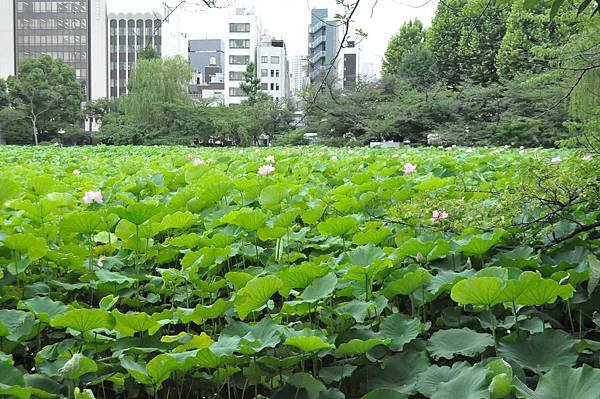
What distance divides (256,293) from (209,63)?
64358 mm

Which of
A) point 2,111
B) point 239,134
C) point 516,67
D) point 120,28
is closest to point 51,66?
point 2,111

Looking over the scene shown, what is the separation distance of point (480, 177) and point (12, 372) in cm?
224

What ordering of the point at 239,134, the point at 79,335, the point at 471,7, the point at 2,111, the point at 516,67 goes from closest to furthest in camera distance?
the point at 79,335 → the point at 471,7 → the point at 516,67 → the point at 239,134 → the point at 2,111

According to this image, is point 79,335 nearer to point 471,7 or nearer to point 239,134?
point 471,7

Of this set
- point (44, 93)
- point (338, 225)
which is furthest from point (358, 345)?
point (44, 93)

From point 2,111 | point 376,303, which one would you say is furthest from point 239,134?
point 376,303

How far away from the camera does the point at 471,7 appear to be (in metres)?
2.15

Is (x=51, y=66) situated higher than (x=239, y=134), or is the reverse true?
(x=51, y=66)

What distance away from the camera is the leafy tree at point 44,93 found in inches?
1208

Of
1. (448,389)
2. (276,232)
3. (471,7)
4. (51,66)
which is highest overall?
(51,66)

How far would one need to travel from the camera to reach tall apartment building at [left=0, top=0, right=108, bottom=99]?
52.4m

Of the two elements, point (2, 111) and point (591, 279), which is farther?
point (2, 111)

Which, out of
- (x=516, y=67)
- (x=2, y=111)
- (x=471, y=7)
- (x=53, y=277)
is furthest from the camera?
(x=2, y=111)

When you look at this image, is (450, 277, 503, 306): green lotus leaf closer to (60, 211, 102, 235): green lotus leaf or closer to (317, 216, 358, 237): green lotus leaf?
(317, 216, 358, 237): green lotus leaf
